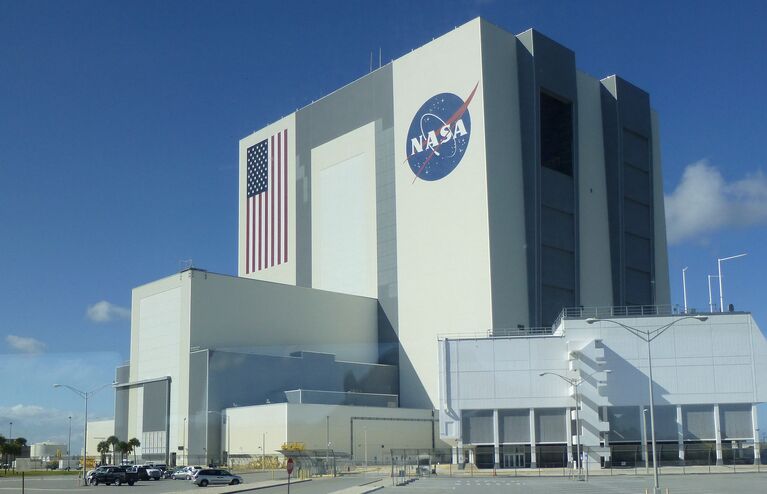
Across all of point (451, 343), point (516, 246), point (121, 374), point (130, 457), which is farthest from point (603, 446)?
point (121, 374)

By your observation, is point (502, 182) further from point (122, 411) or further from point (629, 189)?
point (122, 411)

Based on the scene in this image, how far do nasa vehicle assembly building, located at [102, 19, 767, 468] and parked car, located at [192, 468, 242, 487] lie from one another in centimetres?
2363

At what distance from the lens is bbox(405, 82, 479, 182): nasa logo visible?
314 ft

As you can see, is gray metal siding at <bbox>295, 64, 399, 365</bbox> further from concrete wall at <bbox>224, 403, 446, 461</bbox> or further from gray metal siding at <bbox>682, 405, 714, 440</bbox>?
gray metal siding at <bbox>682, 405, 714, 440</bbox>

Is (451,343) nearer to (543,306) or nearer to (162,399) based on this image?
(543,306)

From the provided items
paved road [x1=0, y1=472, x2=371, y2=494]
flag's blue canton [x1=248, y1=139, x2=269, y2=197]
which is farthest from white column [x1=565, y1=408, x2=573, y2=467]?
flag's blue canton [x1=248, y1=139, x2=269, y2=197]

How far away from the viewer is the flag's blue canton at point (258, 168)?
126688 millimetres

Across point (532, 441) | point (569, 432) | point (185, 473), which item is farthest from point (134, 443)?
point (569, 432)

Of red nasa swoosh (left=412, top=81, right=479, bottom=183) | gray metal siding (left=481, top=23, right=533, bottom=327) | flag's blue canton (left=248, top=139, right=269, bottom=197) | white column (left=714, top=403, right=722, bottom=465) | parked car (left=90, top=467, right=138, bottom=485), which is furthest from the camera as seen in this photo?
flag's blue canton (left=248, top=139, right=269, bottom=197)

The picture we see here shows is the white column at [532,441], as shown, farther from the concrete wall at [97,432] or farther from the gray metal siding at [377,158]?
the concrete wall at [97,432]

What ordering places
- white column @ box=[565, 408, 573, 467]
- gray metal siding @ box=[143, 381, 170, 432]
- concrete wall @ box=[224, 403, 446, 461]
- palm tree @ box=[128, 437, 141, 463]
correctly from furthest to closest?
palm tree @ box=[128, 437, 141, 463], gray metal siding @ box=[143, 381, 170, 432], concrete wall @ box=[224, 403, 446, 461], white column @ box=[565, 408, 573, 467]

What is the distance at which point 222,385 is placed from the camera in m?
94.2

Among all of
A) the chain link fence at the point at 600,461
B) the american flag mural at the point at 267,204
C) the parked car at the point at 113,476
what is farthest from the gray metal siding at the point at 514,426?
the american flag mural at the point at 267,204

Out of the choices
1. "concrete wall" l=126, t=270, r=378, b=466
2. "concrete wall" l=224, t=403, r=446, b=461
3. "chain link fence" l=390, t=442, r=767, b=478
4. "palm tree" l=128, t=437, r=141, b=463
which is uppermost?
"concrete wall" l=126, t=270, r=378, b=466
